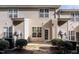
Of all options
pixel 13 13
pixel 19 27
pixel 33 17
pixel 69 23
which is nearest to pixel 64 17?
pixel 69 23

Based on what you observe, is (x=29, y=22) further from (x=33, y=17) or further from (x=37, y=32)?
(x=37, y=32)

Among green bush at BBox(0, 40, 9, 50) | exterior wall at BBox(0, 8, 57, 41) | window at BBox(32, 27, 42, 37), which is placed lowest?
green bush at BBox(0, 40, 9, 50)

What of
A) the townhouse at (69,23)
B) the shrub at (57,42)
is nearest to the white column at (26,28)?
the shrub at (57,42)

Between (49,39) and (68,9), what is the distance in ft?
2.56

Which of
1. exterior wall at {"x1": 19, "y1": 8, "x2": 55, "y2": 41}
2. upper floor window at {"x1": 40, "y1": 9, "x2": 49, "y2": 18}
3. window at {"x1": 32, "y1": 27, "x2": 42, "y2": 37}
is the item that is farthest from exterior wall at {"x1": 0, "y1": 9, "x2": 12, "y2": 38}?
upper floor window at {"x1": 40, "y1": 9, "x2": 49, "y2": 18}

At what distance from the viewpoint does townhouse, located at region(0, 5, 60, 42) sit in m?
12.9

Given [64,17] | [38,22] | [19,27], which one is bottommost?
[19,27]

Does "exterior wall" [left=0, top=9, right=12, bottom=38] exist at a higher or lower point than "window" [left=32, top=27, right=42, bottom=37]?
higher

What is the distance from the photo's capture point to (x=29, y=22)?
1292 cm

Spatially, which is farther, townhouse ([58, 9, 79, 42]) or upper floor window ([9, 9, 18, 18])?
upper floor window ([9, 9, 18, 18])

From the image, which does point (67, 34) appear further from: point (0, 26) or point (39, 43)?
point (0, 26)

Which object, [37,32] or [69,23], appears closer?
[69,23]

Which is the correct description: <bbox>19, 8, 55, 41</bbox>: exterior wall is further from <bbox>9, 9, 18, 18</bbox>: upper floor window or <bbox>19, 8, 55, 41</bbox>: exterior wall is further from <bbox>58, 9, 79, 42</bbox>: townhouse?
<bbox>58, 9, 79, 42</bbox>: townhouse
